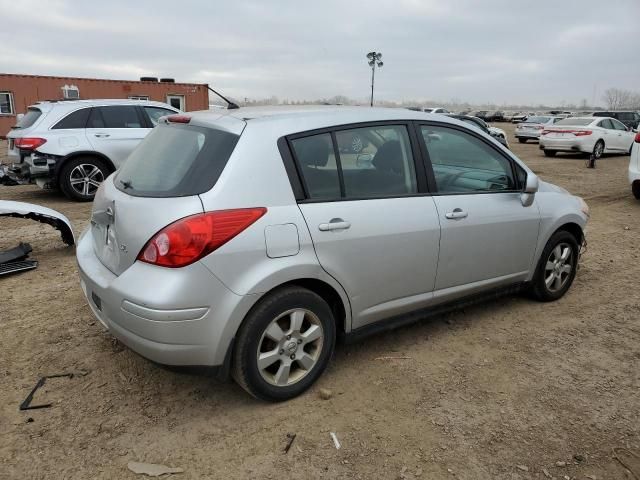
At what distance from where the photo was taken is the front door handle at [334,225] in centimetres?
283

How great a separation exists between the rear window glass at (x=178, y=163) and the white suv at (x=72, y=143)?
18.2 feet

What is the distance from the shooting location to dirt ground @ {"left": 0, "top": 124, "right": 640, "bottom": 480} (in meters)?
2.48

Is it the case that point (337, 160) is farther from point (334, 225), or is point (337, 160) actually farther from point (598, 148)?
point (598, 148)

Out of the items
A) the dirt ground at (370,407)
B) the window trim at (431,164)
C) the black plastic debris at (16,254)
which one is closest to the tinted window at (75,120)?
the black plastic debris at (16,254)

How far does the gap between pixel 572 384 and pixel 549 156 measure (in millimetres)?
16886

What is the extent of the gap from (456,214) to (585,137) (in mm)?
15856

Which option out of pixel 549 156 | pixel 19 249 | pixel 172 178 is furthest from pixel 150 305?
pixel 549 156

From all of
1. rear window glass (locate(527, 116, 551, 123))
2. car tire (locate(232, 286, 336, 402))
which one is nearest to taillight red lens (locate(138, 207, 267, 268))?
car tire (locate(232, 286, 336, 402))

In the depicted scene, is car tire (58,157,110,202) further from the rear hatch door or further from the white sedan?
the white sedan

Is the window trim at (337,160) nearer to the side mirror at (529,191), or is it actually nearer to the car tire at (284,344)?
the car tire at (284,344)

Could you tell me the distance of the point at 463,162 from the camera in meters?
3.82

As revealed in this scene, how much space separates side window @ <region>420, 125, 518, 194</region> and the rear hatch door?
1.46 meters

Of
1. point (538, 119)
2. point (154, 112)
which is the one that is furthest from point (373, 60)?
point (154, 112)

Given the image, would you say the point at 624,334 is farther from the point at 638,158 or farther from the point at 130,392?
the point at 638,158
